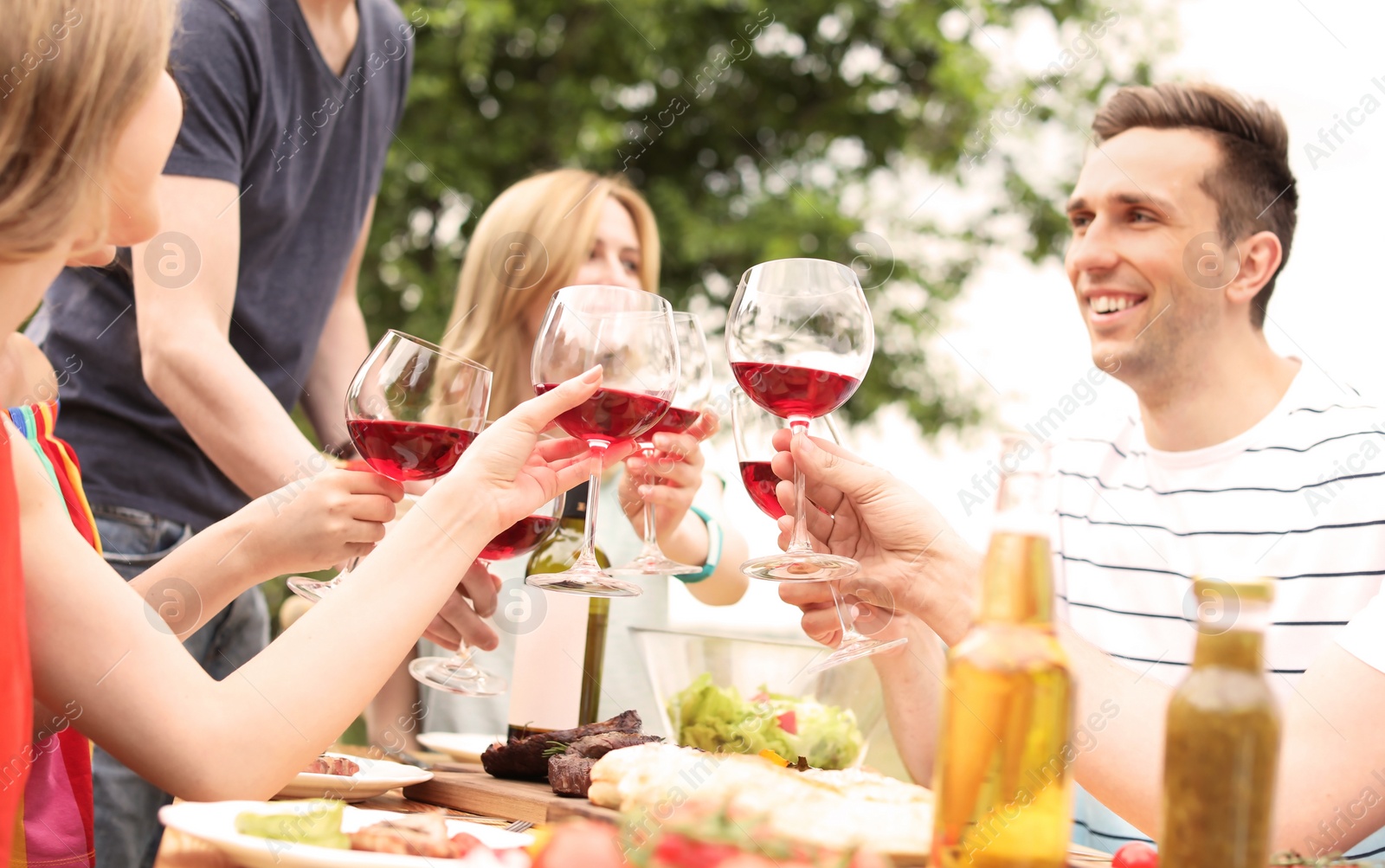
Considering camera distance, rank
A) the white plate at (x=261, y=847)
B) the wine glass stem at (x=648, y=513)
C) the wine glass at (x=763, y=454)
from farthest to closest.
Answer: the wine glass stem at (x=648, y=513) < the wine glass at (x=763, y=454) < the white plate at (x=261, y=847)

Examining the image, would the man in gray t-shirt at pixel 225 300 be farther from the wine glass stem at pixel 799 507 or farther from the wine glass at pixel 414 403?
the wine glass stem at pixel 799 507

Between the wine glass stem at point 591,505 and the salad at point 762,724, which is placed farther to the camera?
the salad at point 762,724

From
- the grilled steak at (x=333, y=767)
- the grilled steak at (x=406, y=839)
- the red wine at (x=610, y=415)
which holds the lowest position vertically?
the grilled steak at (x=333, y=767)

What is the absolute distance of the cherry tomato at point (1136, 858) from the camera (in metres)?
1.11

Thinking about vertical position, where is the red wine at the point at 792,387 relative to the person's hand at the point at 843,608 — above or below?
above

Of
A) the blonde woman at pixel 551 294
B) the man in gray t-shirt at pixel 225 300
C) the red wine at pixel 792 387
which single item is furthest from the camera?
the blonde woman at pixel 551 294

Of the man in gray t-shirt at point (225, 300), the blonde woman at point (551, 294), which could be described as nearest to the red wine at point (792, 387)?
the man in gray t-shirt at point (225, 300)

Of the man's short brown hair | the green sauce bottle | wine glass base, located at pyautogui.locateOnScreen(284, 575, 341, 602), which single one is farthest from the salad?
the man's short brown hair

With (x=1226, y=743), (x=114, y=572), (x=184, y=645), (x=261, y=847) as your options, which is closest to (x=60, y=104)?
(x=114, y=572)

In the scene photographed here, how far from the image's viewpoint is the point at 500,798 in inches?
56.6

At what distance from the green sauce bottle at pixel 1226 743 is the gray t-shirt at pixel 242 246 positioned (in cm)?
207

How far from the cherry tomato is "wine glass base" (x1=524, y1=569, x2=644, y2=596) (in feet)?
2.23

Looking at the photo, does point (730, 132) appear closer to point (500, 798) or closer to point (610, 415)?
point (610, 415)

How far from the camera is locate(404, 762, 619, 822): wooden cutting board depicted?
1.28m
